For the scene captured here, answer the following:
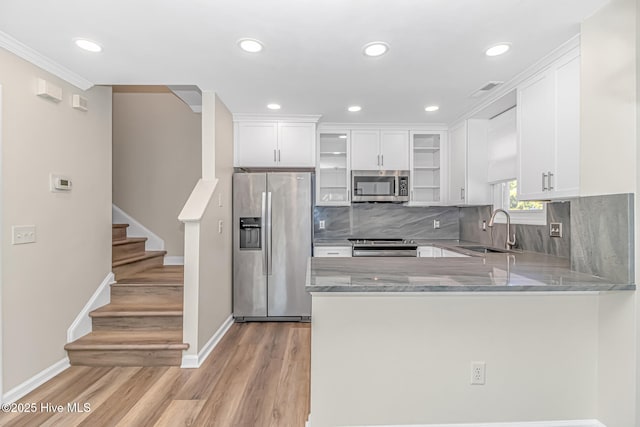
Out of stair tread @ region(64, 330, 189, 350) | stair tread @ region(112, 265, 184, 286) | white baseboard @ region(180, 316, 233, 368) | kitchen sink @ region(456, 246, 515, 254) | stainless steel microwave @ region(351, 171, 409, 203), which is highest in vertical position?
stainless steel microwave @ region(351, 171, 409, 203)

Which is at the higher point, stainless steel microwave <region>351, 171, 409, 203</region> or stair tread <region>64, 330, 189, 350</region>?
stainless steel microwave <region>351, 171, 409, 203</region>

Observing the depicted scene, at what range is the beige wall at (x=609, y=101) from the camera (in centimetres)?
162

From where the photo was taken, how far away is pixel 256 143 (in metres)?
3.84

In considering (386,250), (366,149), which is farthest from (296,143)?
(386,250)

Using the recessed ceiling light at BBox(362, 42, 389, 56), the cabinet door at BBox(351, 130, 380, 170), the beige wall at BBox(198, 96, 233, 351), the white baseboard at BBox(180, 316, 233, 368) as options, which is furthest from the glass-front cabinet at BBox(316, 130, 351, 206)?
the recessed ceiling light at BBox(362, 42, 389, 56)

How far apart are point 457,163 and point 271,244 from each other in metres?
2.41

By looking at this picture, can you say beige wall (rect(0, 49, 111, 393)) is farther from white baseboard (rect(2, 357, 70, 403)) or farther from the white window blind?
the white window blind

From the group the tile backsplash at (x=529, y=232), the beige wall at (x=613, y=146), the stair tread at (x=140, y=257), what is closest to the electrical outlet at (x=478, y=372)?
the beige wall at (x=613, y=146)

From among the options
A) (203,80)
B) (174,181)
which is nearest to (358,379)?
(203,80)

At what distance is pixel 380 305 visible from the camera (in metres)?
1.79

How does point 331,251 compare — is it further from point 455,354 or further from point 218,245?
point 455,354

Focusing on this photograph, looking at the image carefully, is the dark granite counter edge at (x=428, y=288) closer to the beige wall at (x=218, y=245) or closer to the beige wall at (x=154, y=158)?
the beige wall at (x=218, y=245)

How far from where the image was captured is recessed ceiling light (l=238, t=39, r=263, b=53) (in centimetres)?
211

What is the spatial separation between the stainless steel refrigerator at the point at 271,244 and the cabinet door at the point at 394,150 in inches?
43.5
